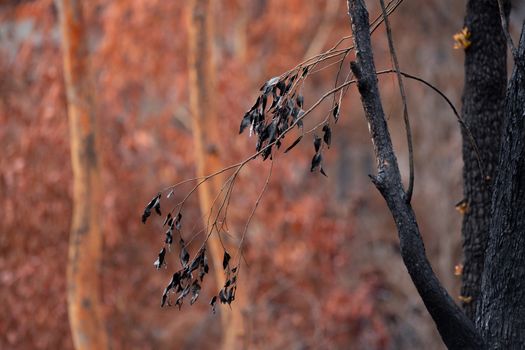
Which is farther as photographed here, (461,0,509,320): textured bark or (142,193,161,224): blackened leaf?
(461,0,509,320): textured bark

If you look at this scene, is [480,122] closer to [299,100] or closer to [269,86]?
[299,100]

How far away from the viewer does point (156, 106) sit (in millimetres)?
19094

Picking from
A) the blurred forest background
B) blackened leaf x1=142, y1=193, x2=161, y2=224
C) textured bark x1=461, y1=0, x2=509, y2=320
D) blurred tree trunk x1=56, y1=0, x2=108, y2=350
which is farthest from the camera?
the blurred forest background

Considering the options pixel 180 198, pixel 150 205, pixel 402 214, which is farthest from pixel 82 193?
pixel 402 214

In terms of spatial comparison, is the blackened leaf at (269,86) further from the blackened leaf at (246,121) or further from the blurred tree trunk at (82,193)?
the blurred tree trunk at (82,193)

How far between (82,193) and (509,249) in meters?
6.69

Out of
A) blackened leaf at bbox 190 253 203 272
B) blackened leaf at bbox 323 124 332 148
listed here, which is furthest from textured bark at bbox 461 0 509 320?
blackened leaf at bbox 190 253 203 272

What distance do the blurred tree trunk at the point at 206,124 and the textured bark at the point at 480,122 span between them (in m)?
5.35

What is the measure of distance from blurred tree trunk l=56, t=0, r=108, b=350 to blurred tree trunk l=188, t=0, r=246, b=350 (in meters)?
1.24

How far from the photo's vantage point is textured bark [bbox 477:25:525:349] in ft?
15.1

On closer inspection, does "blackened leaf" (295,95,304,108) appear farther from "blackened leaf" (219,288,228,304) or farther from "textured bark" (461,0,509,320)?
"textured bark" (461,0,509,320)

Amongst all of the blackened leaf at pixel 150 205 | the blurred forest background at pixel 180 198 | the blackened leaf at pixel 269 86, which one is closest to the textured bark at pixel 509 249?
the blackened leaf at pixel 269 86

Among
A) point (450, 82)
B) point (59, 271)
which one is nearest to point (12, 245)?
point (59, 271)

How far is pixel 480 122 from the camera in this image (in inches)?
241
